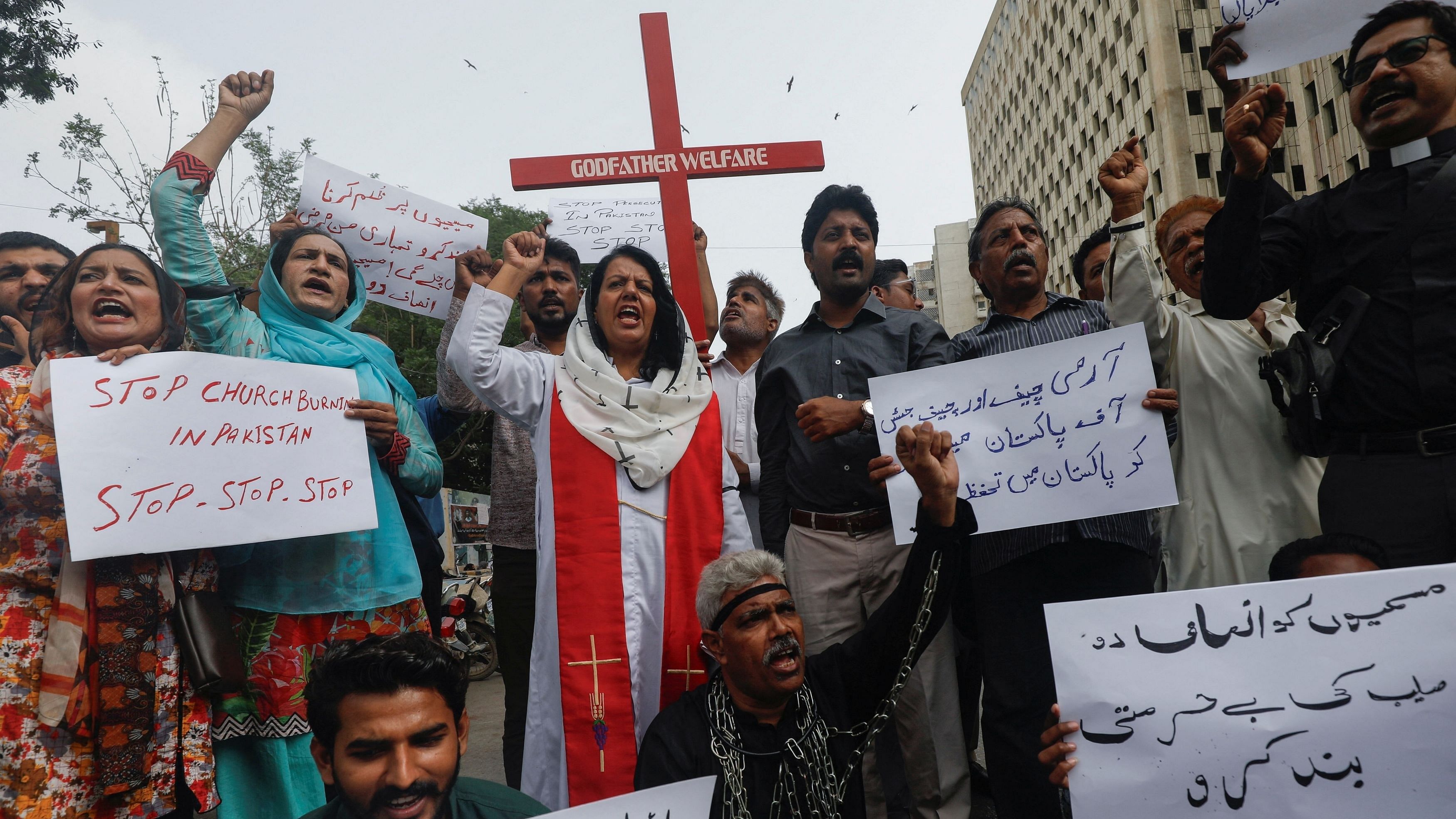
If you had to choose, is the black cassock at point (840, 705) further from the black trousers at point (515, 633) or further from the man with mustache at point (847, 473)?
the black trousers at point (515, 633)

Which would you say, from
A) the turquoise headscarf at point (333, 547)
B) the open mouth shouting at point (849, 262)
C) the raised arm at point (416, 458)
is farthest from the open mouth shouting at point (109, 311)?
the open mouth shouting at point (849, 262)

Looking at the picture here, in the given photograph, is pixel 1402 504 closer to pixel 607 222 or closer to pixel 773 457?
pixel 773 457

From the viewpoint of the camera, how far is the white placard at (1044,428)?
104 inches

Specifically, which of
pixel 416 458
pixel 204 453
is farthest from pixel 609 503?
pixel 204 453

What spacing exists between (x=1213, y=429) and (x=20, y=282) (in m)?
4.02

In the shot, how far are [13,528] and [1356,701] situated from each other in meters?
3.27

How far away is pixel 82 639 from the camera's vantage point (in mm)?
2318

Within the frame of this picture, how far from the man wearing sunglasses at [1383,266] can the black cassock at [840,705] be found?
38.5 inches

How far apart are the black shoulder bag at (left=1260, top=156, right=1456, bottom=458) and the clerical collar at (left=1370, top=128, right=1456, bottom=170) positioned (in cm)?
7

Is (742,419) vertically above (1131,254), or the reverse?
(1131,254)

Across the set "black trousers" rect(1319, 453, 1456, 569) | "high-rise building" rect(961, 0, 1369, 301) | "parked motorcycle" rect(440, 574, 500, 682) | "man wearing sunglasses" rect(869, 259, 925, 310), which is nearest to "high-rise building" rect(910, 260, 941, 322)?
"high-rise building" rect(961, 0, 1369, 301)

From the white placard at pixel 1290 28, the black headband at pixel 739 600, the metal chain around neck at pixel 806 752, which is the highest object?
the white placard at pixel 1290 28

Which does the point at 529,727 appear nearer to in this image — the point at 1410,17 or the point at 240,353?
the point at 240,353

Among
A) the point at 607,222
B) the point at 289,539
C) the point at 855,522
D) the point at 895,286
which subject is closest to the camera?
the point at 289,539
